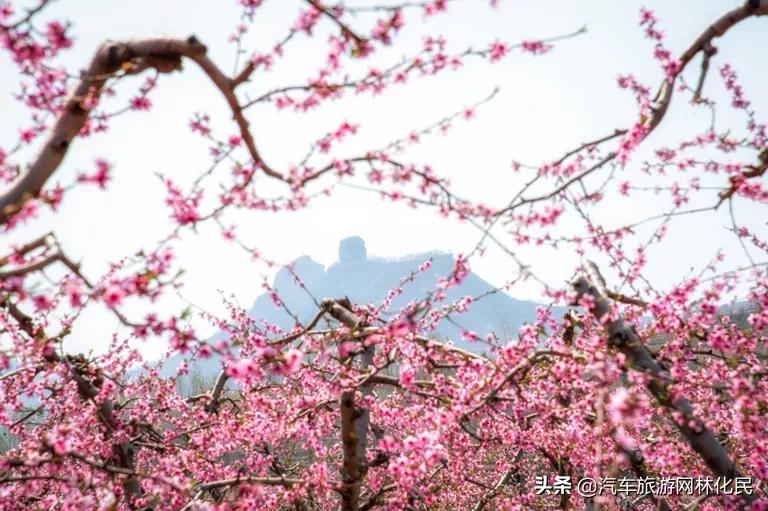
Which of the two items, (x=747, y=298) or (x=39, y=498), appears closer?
(x=747, y=298)

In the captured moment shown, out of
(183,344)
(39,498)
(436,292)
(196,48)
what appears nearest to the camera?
(183,344)

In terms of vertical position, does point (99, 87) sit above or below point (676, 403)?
above

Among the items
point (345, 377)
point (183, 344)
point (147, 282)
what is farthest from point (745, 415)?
point (147, 282)

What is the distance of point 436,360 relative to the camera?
179 inches

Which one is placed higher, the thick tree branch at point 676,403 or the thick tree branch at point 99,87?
the thick tree branch at point 99,87

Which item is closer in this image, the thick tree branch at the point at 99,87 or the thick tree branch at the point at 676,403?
the thick tree branch at the point at 99,87

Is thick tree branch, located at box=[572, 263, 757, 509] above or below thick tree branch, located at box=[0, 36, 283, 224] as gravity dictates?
below

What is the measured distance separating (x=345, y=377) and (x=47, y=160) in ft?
9.14

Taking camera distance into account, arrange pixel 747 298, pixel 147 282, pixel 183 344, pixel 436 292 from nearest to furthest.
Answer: pixel 147 282 → pixel 183 344 → pixel 436 292 → pixel 747 298

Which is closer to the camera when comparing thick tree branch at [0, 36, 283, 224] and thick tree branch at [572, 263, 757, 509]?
thick tree branch at [0, 36, 283, 224]

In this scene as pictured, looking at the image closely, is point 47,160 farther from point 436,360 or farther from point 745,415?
point 745,415

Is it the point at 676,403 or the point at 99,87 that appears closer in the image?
the point at 99,87

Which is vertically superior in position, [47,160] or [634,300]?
[47,160]

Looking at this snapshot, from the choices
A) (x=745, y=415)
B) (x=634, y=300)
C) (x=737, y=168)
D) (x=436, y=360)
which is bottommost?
(x=745, y=415)
